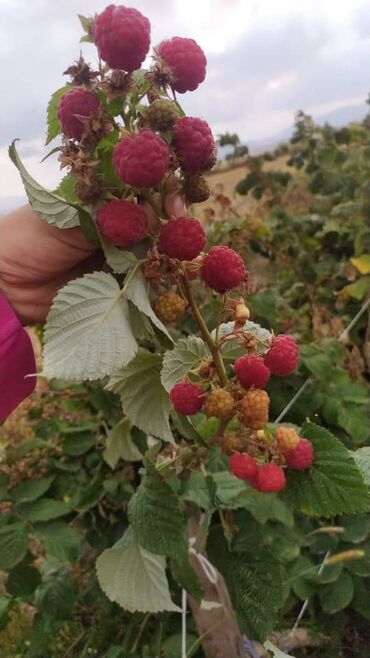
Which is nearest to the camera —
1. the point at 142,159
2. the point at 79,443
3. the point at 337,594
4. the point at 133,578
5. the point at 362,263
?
the point at 142,159

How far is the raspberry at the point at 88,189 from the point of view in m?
0.37

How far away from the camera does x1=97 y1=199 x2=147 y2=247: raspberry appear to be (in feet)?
1.17

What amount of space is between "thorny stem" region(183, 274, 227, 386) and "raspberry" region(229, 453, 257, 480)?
0.05 m

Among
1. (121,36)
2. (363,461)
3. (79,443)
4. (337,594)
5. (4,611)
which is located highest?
(121,36)

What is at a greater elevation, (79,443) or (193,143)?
(193,143)

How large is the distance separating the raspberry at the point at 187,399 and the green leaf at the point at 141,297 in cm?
5

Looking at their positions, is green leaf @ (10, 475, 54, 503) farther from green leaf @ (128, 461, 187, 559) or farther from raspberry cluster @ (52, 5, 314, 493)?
raspberry cluster @ (52, 5, 314, 493)

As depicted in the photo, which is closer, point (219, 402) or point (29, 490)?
point (219, 402)

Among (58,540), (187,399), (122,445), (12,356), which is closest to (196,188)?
(187,399)

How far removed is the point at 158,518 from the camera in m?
0.50

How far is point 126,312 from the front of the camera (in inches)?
14.6

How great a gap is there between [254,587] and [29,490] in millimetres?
453

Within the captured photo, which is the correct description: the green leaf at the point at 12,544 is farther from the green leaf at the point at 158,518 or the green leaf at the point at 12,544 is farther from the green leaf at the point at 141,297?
the green leaf at the point at 141,297

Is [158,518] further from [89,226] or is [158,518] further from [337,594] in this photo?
[337,594]
